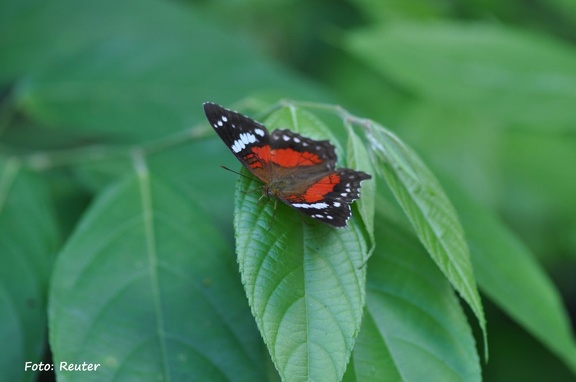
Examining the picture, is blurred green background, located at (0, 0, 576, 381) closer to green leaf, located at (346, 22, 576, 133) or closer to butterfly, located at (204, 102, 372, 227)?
green leaf, located at (346, 22, 576, 133)

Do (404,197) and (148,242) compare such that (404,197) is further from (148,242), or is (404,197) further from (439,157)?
(439,157)

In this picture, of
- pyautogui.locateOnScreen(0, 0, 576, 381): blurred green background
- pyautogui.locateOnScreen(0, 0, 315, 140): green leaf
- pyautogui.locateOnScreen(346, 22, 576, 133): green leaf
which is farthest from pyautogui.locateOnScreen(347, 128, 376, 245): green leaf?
pyautogui.locateOnScreen(346, 22, 576, 133): green leaf

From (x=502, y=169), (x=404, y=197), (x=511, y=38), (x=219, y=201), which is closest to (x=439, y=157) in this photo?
(x=502, y=169)

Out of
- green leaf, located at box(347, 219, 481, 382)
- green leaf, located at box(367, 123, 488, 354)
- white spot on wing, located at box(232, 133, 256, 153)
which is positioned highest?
white spot on wing, located at box(232, 133, 256, 153)

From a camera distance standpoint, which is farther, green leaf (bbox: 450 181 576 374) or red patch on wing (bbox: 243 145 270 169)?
green leaf (bbox: 450 181 576 374)

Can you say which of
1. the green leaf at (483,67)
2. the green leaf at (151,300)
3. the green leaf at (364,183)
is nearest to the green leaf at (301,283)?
the green leaf at (364,183)

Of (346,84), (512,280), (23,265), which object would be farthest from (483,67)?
(23,265)

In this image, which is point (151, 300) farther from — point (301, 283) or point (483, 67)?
point (483, 67)
